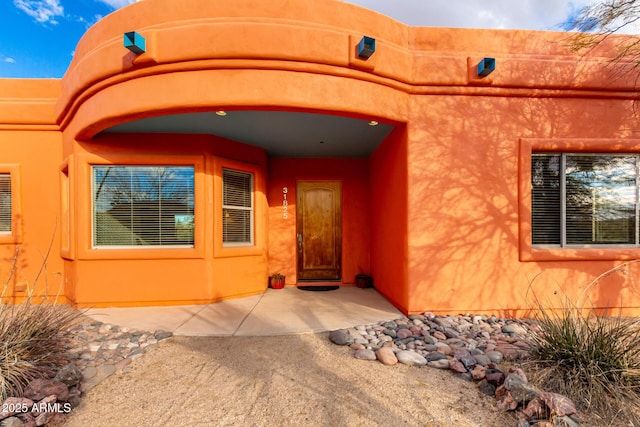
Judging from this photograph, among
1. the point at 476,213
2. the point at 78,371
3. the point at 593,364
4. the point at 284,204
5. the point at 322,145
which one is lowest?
the point at 78,371

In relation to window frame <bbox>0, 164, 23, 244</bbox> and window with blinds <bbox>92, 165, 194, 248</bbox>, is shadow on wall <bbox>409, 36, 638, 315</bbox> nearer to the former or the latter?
window with blinds <bbox>92, 165, 194, 248</bbox>

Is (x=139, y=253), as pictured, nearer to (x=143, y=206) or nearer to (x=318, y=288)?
(x=143, y=206)

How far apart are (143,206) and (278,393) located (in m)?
4.21

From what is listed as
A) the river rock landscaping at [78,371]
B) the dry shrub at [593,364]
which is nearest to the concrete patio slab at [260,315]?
the river rock landscaping at [78,371]

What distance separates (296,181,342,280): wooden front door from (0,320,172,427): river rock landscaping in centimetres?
365

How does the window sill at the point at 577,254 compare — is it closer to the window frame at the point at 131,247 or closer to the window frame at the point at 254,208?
the window frame at the point at 254,208

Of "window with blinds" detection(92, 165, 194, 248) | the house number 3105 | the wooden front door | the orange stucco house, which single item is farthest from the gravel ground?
the house number 3105

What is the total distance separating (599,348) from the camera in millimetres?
2357

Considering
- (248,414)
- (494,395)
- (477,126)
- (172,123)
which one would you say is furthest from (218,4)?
(494,395)

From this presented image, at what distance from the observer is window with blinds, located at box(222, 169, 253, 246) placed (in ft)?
17.5

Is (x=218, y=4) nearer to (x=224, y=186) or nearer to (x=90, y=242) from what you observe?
(x=224, y=186)

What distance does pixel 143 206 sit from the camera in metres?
4.94

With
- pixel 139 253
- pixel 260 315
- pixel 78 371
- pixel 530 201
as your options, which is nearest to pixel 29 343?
pixel 78 371

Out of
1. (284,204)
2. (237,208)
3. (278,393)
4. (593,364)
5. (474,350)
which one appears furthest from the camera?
(284,204)
